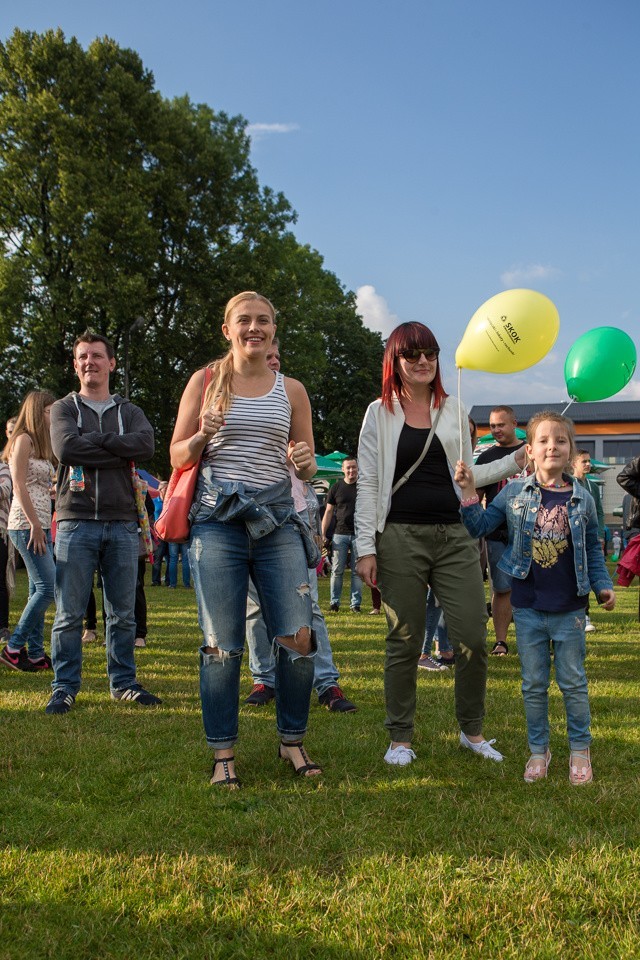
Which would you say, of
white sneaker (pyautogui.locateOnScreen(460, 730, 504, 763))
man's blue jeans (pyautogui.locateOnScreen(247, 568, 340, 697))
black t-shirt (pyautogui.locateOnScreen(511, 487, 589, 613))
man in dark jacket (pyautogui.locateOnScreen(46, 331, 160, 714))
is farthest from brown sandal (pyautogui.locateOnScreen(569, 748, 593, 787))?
man in dark jacket (pyautogui.locateOnScreen(46, 331, 160, 714))

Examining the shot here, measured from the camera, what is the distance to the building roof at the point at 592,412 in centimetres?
5347

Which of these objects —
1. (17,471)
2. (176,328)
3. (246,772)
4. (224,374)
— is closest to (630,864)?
(246,772)

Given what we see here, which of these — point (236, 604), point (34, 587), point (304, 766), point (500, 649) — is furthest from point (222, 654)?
point (500, 649)

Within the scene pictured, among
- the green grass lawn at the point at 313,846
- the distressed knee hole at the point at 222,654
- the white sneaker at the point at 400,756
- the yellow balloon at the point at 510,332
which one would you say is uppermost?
the yellow balloon at the point at 510,332

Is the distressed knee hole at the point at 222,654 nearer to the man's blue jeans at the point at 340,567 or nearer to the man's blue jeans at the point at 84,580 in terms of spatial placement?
the man's blue jeans at the point at 84,580

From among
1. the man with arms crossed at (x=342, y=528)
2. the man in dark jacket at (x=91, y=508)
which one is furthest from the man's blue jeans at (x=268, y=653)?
the man with arms crossed at (x=342, y=528)

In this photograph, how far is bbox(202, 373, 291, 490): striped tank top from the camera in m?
3.79

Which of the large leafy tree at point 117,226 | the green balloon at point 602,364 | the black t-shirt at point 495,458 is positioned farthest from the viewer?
the large leafy tree at point 117,226

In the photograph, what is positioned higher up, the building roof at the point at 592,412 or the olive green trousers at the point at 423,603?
the building roof at the point at 592,412

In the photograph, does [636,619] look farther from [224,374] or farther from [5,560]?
[224,374]

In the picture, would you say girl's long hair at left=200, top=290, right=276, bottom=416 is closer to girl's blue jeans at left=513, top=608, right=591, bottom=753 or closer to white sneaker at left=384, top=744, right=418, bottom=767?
girl's blue jeans at left=513, top=608, right=591, bottom=753

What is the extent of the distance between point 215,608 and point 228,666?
28cm

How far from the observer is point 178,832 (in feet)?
10.3

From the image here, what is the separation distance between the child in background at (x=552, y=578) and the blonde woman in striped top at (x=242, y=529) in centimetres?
96
